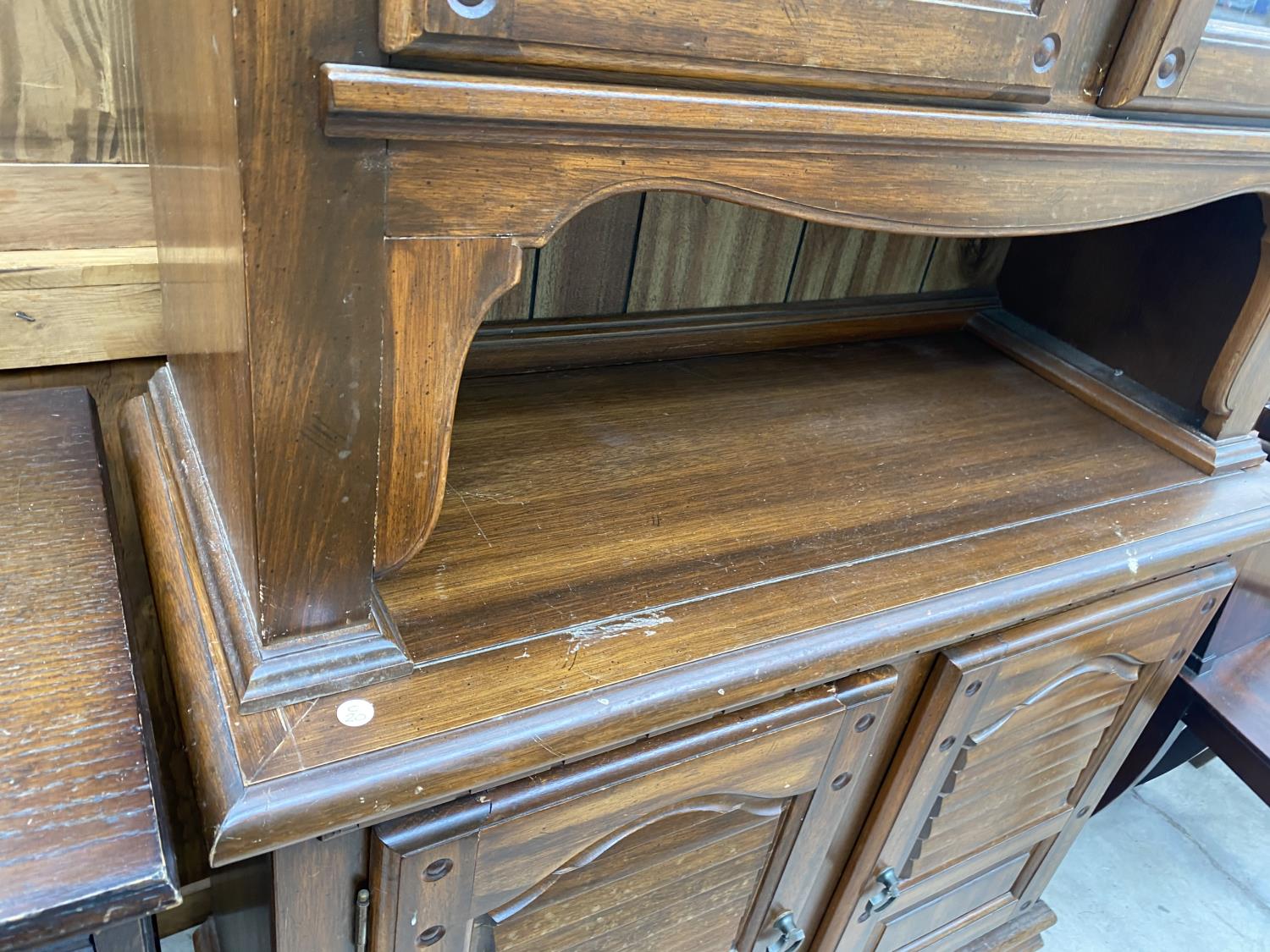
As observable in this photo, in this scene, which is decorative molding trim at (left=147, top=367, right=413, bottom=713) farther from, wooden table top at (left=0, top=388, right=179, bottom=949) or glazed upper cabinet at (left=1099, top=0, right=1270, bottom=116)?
glazed upper cabinet at (left=1099, top=0, right=1270, bottom=116)

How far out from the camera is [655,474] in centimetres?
79

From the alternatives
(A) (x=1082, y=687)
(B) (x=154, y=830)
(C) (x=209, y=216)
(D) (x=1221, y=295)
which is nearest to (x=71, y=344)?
(C) (x=209, y=216)

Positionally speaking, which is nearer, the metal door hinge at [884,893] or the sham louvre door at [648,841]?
the sham louvre door at [648,841]

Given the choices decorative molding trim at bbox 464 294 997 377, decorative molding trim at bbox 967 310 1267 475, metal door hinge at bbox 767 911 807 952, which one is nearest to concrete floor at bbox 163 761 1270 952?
metal door hinge at bbox 767 911 807 952

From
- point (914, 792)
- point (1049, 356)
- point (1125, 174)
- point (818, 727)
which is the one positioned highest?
point (1125, 174)

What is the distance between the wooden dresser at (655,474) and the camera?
0.44 m

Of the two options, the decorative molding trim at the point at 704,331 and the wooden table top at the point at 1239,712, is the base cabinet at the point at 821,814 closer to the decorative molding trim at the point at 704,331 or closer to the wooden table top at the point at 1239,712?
the wooden table top at the point at 1239,712

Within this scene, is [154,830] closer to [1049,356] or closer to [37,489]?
[37,489]

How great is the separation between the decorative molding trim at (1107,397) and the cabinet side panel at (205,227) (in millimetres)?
889

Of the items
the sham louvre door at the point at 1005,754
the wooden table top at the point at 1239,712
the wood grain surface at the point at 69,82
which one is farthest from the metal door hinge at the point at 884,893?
the wood grain surface at the point at 69,82

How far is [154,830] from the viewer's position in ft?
1.47

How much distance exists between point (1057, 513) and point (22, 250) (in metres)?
0.86

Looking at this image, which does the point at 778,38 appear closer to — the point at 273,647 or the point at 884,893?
the point at 273,647

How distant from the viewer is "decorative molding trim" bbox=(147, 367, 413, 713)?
52 cm
